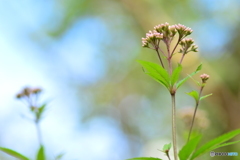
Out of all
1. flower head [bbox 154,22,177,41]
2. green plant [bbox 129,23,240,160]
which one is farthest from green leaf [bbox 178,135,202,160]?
flower head [bbox 154,22,177,41]

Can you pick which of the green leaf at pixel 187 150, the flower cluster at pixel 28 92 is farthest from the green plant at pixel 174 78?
the flower cluster at pixel 28 92

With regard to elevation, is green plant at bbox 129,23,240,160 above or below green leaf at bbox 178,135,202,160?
above

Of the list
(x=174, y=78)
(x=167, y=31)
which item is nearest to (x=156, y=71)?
(x=174, y=78)

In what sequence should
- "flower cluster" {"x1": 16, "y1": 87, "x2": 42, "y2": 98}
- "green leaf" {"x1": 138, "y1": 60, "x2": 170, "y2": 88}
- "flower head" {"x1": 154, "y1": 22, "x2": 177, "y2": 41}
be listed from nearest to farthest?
"green leaf" {"x1": 138, "y1": 60, "x2": 170, "y2": 88} < "flower head" {"x1": 154, "y1": 22, "x2": 177, "y2": 41} < "flower cluster" {"x1": 16, "y1": 87, "x2": 42, "y2": 98}

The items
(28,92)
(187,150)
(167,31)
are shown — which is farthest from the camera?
(28,92)

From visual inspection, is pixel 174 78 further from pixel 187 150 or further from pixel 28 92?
pixel 28 92

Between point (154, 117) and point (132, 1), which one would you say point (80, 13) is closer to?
point (132, 1)

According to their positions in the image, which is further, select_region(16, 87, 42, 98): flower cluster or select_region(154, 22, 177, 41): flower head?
select_region(16, 87, 42, 98): flower cluster

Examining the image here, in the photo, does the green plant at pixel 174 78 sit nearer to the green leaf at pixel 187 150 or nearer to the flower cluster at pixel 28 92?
the green leaf at pixel 187 150

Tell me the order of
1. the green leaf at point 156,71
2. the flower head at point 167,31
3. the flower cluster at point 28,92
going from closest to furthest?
the green leaf at point 156,71
the flower head at point 167,31
the flower cluster at point 28,92

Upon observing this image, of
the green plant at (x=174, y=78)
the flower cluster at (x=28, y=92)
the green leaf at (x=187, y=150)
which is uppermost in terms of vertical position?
the flower cluster at (x=28, y=92)

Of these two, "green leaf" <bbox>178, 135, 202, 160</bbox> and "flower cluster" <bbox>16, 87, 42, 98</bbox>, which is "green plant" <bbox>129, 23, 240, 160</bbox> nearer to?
"green leaf" <bbox>178, 135, 202, 160</bbox>

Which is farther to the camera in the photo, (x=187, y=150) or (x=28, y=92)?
(x=28, y=92)
